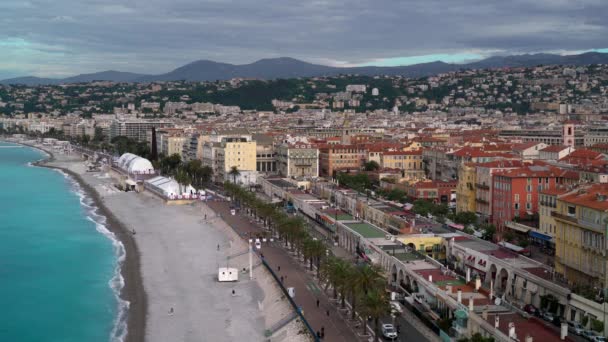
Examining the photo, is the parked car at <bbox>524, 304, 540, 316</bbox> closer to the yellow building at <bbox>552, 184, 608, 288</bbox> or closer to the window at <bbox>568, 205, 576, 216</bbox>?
the yellow building at <bbox>552, 184, 608, 288</bbox>

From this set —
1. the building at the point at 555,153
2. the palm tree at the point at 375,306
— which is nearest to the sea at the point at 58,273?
the palm tree at the point at 375,306

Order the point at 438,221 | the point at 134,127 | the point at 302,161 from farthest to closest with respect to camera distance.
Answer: the point at 134,127 → the point at 302,161 → the point at 438,221

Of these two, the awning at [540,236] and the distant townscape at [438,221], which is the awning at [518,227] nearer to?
the distant townscape at [438,221]

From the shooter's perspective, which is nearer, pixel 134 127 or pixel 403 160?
pixel 403 160

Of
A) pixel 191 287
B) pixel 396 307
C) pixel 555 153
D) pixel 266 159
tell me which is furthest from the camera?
pixel 266 159

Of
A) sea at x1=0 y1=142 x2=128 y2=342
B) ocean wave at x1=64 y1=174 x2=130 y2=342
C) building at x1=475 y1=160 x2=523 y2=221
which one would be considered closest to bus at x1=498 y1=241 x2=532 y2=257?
building at x1=475 y1=160 x2=523 y2=221

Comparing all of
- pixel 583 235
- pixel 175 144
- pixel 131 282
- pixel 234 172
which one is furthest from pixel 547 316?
pixel 175 144

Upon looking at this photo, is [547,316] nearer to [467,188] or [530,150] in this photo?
[467,188]

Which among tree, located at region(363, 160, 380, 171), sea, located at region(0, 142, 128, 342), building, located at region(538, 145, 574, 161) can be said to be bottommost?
sea, located at region(0, 142, 128, 342)
